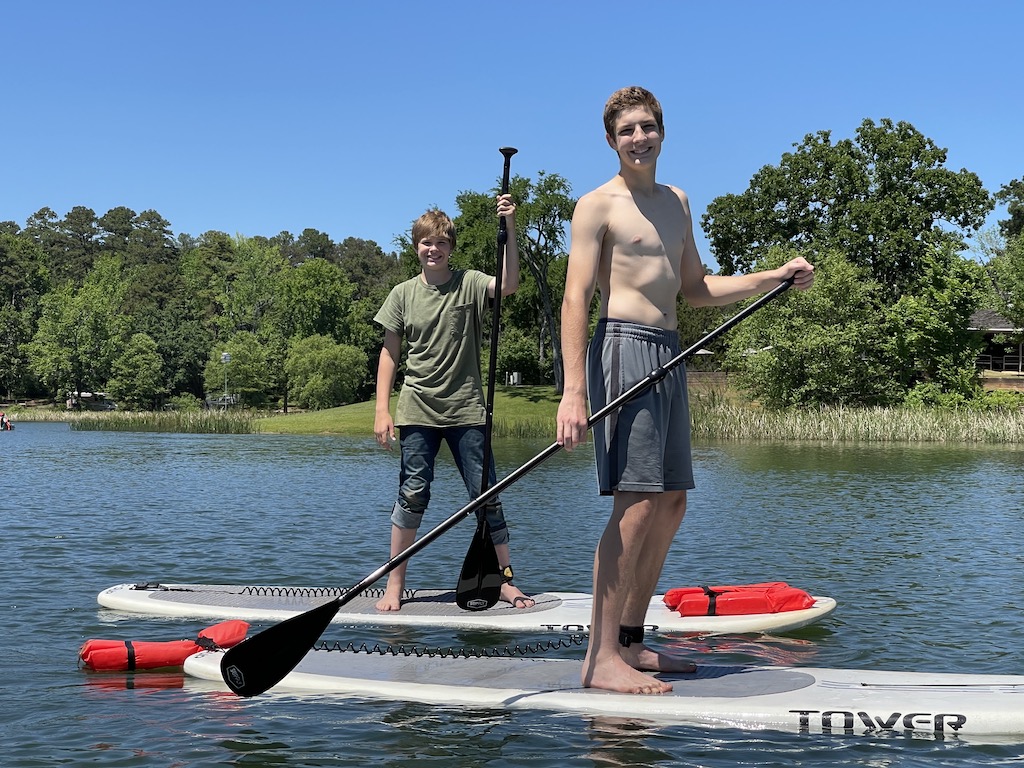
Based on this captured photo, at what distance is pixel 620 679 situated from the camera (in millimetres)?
5324

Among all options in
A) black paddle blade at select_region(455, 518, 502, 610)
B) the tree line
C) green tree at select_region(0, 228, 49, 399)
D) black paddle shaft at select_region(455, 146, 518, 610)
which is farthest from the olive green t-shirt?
green tree at select_region(0, 228, 49, 399)

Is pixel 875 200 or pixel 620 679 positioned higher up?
pixel 875 200

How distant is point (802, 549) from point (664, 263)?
738 centimetres

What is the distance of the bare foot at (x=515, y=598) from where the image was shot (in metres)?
7.61

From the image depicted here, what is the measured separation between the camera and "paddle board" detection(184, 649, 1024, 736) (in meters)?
5.00

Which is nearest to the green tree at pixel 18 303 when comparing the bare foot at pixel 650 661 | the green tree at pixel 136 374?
the green tree at pixel 136 374

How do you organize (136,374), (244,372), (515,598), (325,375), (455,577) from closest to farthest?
(515,598) → (455,577) → (325,375) → (244,372) → (136,374)

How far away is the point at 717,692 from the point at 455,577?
4.81 metres

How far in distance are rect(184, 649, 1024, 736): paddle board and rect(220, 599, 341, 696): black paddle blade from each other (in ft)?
1.08

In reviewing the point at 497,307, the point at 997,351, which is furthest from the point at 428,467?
the point at 997,351

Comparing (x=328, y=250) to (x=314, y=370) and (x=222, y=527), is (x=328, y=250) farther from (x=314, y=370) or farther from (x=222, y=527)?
(x=222, y=527)

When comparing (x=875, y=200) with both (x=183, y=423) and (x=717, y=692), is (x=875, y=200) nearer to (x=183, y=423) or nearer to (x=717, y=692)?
(x=183, y=423)

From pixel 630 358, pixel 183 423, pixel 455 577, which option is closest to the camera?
pixel 630 358

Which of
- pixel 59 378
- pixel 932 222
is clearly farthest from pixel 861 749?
pixel 59 378
